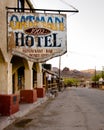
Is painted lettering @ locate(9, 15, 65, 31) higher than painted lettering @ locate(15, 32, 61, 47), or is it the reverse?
painted lettering @ locate(9, 15, 65, 31)

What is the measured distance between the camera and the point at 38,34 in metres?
14.3

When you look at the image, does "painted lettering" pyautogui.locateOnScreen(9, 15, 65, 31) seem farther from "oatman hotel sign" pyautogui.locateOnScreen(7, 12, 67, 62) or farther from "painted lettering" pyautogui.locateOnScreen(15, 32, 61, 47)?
"painted lettering" pyautogui.locateOnScreen(15, 32, 61, 47)

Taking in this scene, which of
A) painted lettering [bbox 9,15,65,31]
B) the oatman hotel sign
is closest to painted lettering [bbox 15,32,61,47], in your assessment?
Answer: the oatman hotel sign

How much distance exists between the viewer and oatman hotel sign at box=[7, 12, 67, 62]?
14.2 meters

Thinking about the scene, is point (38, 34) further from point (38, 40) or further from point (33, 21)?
point (33, 21)

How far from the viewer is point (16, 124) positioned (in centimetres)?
1444

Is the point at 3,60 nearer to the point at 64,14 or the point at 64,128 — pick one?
the point at 64,14

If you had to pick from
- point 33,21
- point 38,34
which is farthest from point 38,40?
point 33,21

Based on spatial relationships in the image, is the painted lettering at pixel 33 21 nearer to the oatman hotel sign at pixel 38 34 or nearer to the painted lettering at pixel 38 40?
the oatman hotel sign at pixel 38 34

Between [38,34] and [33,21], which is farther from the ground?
[33,21]

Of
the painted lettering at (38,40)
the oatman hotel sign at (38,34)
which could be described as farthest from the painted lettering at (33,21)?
the painted lettering at (38,40)

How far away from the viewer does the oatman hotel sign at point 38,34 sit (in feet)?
A: 46.5

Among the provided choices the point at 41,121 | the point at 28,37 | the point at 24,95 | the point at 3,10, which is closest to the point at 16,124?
the point at 41,121

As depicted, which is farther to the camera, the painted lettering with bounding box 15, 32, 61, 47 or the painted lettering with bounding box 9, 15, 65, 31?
the painted lettering with bounding box 15, 32, 61, 47
